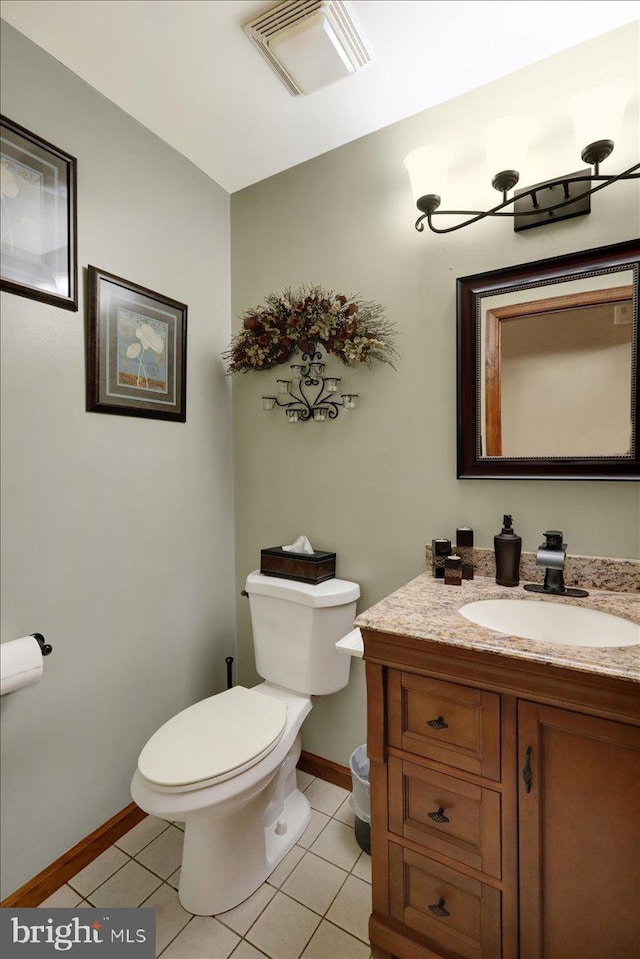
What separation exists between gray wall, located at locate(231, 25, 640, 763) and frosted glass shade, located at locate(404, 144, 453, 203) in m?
0.12

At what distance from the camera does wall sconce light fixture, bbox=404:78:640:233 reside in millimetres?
1174

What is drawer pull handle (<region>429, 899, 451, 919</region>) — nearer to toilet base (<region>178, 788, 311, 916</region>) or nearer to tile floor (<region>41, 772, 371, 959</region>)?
tile floor (<region>41, 772, 371, 959</region>)

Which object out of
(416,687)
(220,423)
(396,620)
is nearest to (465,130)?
(220,423)

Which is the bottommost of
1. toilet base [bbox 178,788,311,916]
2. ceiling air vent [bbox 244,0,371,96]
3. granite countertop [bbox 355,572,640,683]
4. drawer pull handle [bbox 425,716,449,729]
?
toilet base [bbox 178,788,311,916]

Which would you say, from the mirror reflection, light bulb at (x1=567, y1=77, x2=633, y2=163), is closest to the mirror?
the mirror reflection

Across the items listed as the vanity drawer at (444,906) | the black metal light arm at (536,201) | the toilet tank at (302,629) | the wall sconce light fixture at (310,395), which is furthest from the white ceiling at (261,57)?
the vanity drawer at (444,906)

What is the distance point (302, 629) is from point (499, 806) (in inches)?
32.4

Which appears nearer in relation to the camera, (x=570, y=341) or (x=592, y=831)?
(x=592, y=831)

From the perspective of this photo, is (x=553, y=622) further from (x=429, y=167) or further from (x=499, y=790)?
(x=429, y=167)

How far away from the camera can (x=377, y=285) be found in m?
1.72

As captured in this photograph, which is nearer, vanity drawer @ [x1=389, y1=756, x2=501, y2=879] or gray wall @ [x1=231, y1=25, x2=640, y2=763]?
vanity drawer @ [x1=389, y1=756, x2=501, y2=879]

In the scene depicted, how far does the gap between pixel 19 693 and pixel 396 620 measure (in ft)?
3.68

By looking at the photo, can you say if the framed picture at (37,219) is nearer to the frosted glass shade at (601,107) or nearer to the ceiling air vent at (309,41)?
the ceiling air vent at (309,41)

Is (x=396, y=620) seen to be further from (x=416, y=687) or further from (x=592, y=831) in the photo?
(x=592, y=831)
